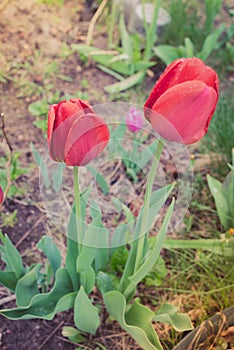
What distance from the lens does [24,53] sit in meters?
2.37

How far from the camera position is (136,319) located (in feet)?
4.40

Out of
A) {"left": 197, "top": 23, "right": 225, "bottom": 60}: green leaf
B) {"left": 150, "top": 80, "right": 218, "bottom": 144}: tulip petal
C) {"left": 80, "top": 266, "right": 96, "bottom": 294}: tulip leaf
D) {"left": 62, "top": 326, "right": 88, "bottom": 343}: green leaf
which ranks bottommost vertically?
{"left": 62, "top": 326, "right": 88, "bottom": 343}: green leaf

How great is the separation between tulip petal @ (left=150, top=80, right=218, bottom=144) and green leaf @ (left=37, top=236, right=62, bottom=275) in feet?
1.67

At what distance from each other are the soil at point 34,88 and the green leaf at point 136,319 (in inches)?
6.8

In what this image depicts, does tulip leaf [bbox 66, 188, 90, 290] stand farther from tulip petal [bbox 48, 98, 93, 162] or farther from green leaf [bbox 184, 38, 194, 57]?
green leaf [bbox 184, 38, 194, 57]

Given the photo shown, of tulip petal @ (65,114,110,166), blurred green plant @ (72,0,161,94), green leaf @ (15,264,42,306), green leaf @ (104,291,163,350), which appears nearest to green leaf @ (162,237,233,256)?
green leaf @ (104,291,163,350)

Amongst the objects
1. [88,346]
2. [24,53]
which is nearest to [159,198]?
[88,346]

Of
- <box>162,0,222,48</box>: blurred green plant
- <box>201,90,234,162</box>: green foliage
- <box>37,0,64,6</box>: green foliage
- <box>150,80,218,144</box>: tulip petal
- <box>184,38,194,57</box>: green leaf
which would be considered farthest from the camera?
<box>37,0,64,6</box>: green foliage

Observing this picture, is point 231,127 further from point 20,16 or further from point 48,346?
point 20,16

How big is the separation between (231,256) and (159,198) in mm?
391

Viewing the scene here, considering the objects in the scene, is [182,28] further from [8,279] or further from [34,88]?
[8,279]

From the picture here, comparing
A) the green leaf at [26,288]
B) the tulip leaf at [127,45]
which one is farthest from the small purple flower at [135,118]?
the tulip leaf at [127,45]

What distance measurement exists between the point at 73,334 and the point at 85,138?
670 mm

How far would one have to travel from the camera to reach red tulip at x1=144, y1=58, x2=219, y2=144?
900 mm
